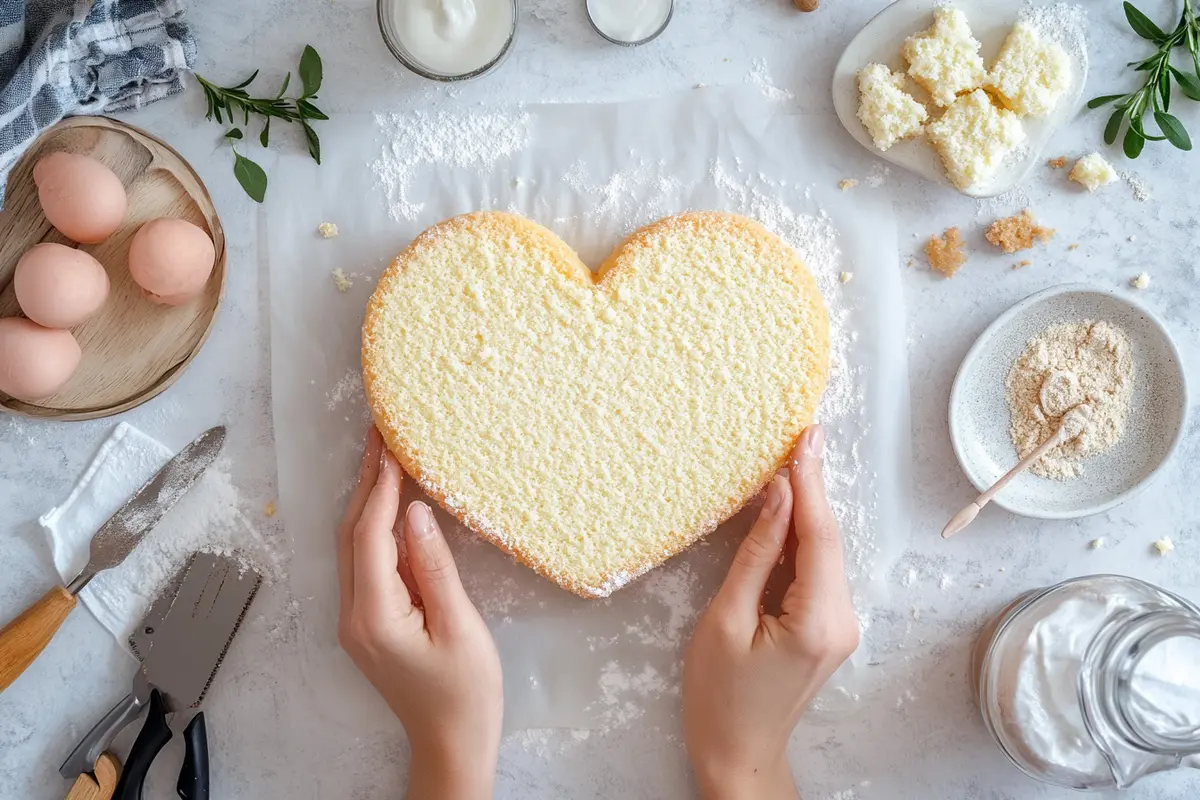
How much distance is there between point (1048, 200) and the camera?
6.25 ft

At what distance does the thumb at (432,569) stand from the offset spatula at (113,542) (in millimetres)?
509

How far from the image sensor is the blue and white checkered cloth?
5.61 feet

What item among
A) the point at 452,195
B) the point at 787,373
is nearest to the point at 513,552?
the point at 787,373

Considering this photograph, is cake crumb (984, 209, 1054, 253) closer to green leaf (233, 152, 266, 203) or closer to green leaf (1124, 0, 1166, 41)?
green leaf (1124, 0, 1166, 41)

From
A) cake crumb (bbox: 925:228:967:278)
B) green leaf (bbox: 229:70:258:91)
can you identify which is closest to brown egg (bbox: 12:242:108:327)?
green leaf (bbox: 229:70:258:91)

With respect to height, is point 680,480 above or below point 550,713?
above

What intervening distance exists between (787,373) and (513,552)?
0.68 metres

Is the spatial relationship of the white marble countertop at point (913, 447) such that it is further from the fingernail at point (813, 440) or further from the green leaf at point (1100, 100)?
the fingernail at point (813, 440)

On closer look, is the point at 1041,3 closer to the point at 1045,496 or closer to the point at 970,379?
the point at 970,379

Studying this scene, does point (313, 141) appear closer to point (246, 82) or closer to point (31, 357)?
point (246, 82)

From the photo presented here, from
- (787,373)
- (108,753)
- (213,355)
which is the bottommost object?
(108,753)

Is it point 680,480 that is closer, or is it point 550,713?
point 680,480

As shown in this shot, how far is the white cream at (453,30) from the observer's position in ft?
5.75

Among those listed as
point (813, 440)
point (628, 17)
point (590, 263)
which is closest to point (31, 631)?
point (590, 263)
